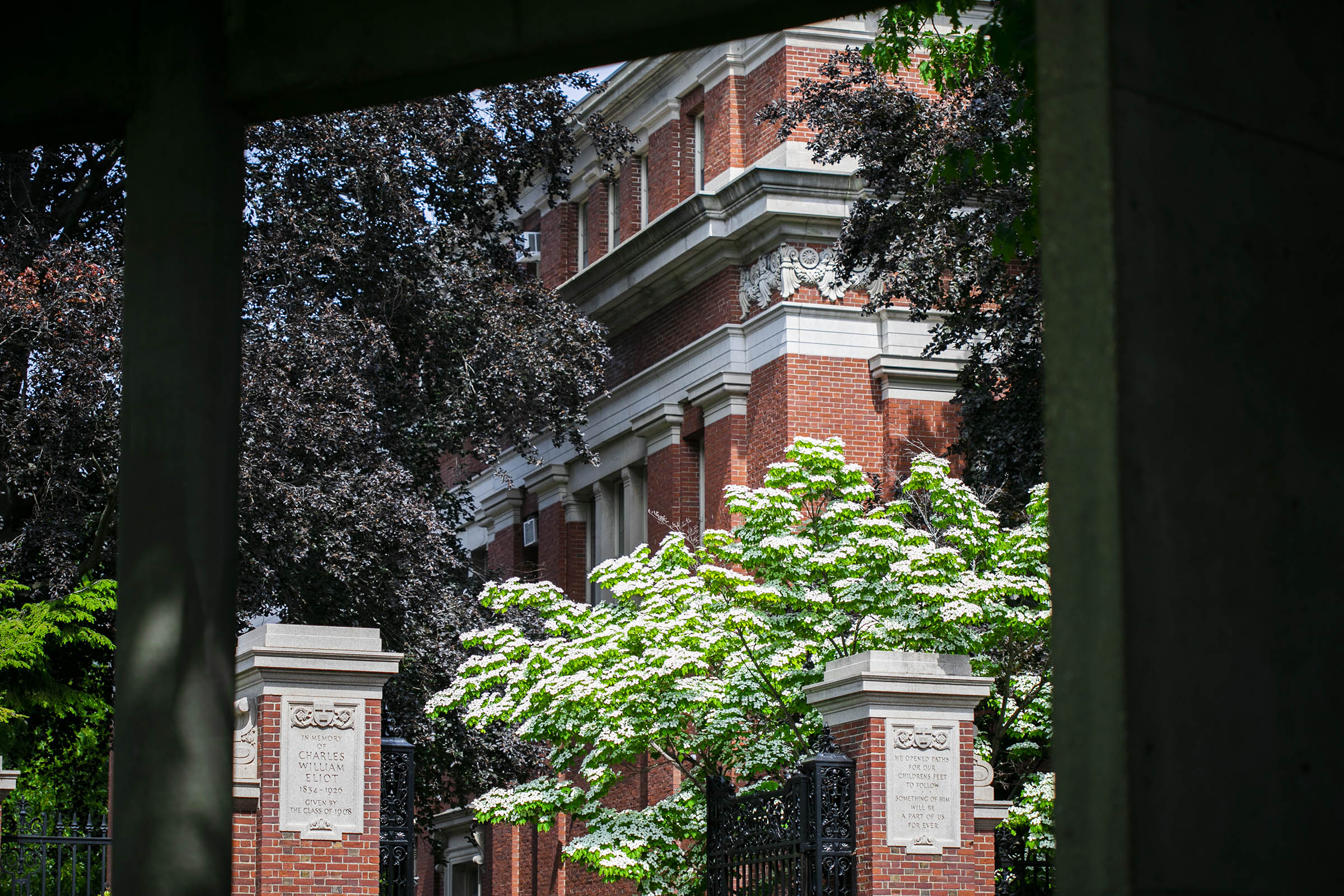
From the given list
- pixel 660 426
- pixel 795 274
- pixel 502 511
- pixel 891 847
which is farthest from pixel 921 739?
pixel 502 511

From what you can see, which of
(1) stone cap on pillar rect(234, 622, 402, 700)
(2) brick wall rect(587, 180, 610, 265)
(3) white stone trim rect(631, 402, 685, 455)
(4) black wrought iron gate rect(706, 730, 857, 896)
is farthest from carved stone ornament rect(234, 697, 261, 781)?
(2) brick wall rect(587, 180, 610, 265)

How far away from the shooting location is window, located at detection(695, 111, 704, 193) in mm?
32094

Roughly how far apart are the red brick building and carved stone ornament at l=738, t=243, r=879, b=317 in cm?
3

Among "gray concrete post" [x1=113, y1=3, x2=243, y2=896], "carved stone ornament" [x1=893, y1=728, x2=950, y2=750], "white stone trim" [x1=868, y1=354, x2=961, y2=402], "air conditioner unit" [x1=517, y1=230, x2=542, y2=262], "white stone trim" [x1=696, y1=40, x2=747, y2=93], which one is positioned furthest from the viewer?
"air conditioner unit" [x1=517, y1=230, x2=542, y2=262]

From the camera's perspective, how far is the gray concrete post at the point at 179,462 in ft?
18.5

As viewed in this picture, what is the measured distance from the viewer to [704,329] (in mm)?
31141

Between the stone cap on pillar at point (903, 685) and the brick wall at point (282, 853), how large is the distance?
12.4ft

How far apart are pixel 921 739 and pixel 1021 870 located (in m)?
3.54

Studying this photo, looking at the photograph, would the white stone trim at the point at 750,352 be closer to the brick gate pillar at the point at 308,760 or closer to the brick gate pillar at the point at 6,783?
the brick gate pillar at the point at 308,760

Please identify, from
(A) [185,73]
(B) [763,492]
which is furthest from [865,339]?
(A) [185,73]

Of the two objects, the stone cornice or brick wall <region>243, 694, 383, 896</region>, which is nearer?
brick wall <region>243, 694, 383, 896</region>

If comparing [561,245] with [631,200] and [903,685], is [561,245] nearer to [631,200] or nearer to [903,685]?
[631,200]

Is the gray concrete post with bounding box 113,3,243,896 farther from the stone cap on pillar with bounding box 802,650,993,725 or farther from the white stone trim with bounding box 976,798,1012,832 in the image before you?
the white stone trim with bounding box 976,798,1012,832

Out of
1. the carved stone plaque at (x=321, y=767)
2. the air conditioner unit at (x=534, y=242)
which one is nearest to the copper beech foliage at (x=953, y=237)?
the carved stone plaque at (x=321, y=767)
